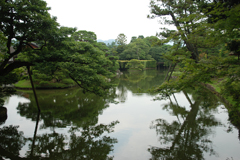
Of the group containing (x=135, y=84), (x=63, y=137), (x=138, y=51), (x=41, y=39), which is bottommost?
(x=63, y=137)

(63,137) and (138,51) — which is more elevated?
(138,51)

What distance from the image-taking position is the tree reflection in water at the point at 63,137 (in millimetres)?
5234

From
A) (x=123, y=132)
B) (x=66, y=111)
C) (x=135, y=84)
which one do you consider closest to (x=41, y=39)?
(x=66, y=111)

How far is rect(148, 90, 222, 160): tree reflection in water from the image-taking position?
5.17 m

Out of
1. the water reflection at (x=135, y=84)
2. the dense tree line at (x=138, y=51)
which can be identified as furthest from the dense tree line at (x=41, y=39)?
the dense tree line at (x=138, y=51)

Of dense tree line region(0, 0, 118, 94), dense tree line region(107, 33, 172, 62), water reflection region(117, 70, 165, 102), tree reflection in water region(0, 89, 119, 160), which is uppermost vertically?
dense tree line region(107, 33, 172, 62)

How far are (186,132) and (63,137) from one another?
4.46 meters

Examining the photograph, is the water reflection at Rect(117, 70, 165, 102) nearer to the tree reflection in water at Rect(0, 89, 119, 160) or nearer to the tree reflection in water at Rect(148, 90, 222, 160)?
the tree reflection in water at Rect(148, 90, 222, 160)

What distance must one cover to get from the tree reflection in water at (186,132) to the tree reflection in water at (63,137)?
167cm

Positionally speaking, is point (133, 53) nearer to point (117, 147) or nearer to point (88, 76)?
point (88, 76)

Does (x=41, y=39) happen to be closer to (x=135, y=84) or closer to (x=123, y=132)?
(x=123, y=132)

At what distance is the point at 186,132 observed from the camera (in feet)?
21.9

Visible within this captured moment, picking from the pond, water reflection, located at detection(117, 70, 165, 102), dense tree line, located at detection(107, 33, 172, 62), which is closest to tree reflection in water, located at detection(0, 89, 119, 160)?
the pond

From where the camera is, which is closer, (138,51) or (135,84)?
(135,84)
